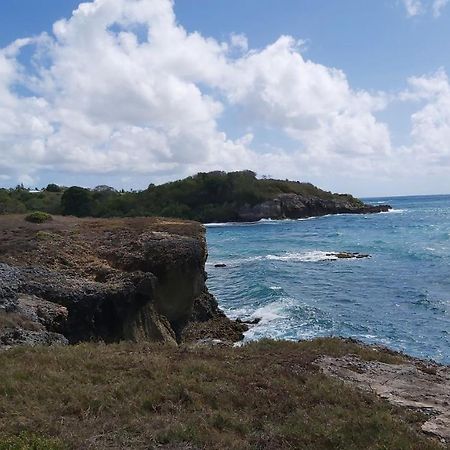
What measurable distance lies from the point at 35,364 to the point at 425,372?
34.2 feet

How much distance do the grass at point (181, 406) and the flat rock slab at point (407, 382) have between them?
54 centimetres

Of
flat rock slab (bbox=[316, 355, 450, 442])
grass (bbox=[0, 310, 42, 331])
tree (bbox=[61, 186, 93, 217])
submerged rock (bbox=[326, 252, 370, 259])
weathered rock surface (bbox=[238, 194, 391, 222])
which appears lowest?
submerged rock (bbox=[326, 252, 370, 259])

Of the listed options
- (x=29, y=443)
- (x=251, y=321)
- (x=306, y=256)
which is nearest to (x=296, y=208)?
(x=306, y=256)

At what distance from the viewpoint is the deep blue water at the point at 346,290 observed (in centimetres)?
2705

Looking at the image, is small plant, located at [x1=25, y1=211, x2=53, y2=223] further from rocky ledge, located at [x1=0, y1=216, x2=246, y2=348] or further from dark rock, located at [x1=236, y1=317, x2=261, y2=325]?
dark rock, located at [x1=236, y1=317, x2=261, y2=325]

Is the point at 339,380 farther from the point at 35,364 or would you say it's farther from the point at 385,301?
the point at 385,301

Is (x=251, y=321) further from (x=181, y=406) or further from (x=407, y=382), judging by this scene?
(x=181, y=406)

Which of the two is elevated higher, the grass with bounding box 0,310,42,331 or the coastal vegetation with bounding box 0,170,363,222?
the coastal vegetation with bounding box 0,170,363,222

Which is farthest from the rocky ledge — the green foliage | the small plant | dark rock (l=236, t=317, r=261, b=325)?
the green foliage

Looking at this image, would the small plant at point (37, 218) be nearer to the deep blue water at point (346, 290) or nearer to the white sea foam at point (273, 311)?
the deep blue water at point (346, 290)

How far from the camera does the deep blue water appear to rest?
2705 centimetres

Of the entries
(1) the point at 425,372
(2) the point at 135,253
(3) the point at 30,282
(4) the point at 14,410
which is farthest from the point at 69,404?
(2) the point at 135,253

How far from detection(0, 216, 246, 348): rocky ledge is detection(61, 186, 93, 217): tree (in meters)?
75.9

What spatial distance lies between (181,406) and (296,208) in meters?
122
